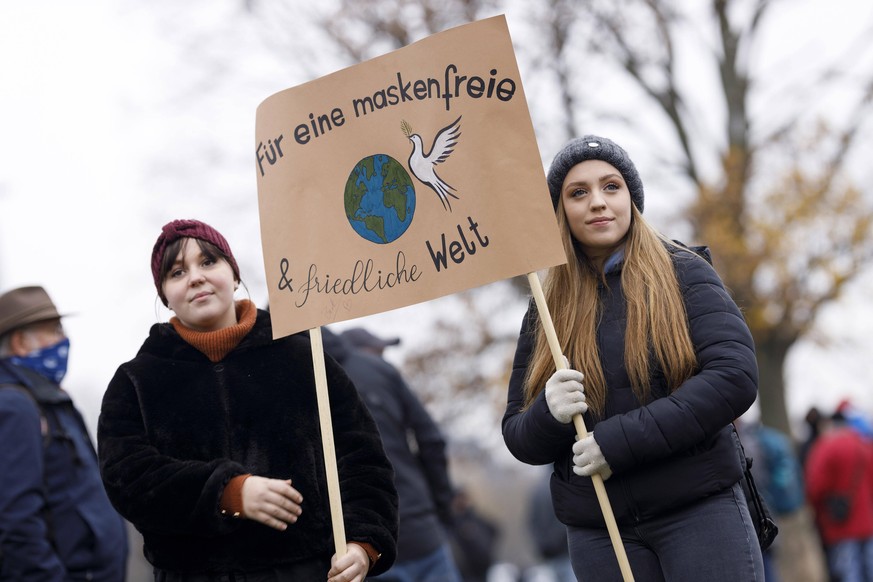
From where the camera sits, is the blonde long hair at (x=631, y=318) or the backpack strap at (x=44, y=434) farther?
the backpack strap at (x=44, y=434)

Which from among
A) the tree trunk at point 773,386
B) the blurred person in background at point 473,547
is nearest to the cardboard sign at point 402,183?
the blurred person in background at point 473,547

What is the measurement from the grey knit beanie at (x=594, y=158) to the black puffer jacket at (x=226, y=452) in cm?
101

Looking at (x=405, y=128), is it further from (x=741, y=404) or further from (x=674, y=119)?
(x=674, y=119)

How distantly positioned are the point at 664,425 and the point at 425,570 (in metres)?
3.15

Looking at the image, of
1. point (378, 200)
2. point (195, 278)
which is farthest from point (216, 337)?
point (378, 200)

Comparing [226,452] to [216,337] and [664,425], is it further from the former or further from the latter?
[664,425]

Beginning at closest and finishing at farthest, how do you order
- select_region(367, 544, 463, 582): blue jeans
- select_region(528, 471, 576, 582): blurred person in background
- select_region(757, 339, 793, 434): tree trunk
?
select_region(367, 544, 463, 582): blue jeans
select_region(528, 471, 576, 582): blurred person in background
select_region(757, 339, 793, 434): tree trunk

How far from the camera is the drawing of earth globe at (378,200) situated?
13.1 ft

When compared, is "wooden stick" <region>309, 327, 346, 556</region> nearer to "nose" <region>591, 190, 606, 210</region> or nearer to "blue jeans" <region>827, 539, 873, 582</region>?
"nose" <region>591, 190, 606, 210</region>

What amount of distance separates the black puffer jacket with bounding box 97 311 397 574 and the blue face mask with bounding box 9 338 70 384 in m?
1.64

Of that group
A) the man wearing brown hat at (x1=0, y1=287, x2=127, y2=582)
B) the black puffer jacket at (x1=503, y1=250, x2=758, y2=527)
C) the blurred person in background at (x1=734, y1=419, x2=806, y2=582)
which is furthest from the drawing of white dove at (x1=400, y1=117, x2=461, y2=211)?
the blurred person in background at (x1=734, y1=419, x2=806, y2=582)

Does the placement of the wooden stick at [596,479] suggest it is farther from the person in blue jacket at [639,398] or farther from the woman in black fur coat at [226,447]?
the woman in black fur coat at [226,447]

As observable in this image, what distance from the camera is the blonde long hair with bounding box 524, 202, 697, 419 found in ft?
11.9

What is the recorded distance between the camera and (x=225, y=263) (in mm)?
3953
